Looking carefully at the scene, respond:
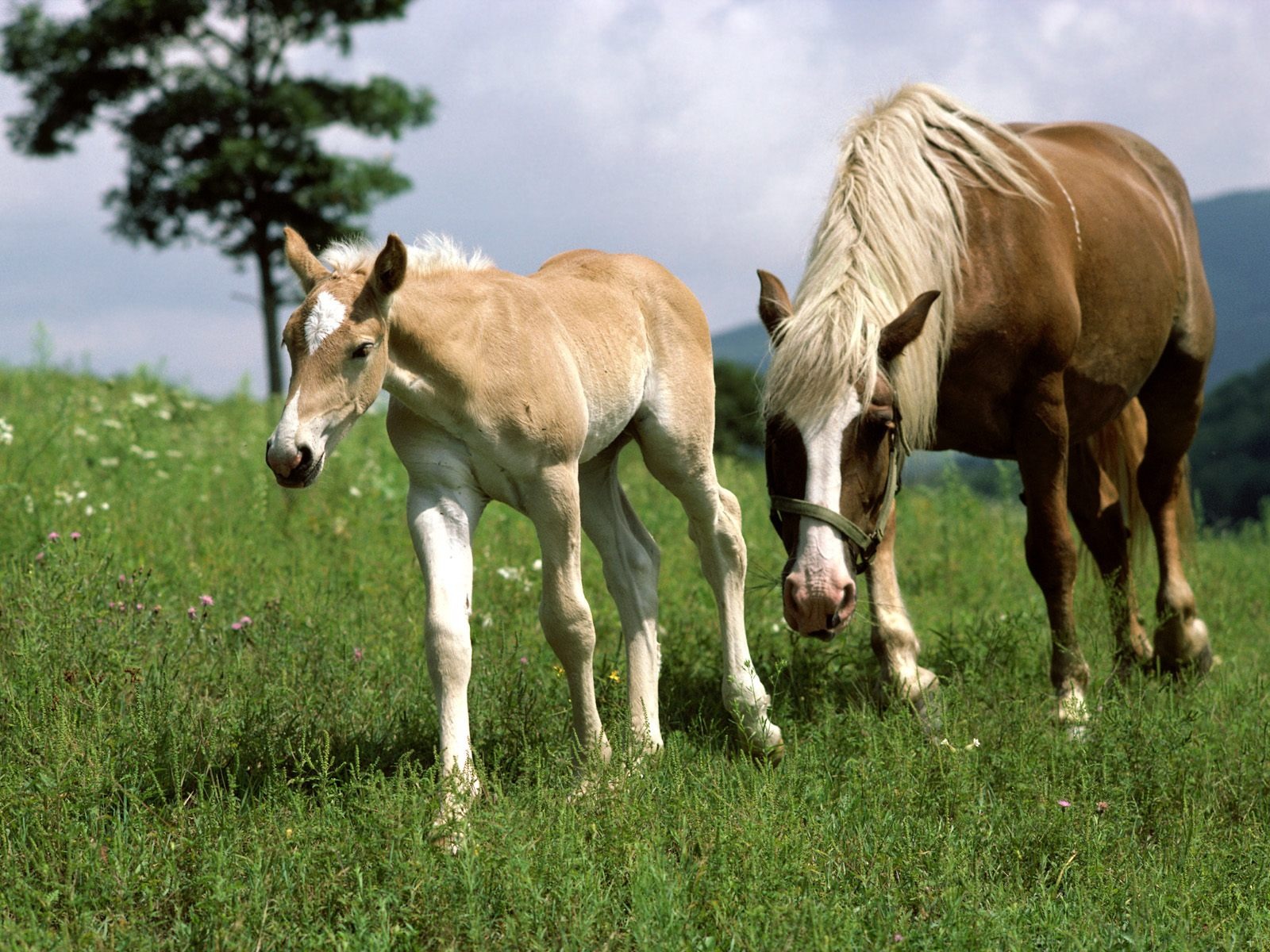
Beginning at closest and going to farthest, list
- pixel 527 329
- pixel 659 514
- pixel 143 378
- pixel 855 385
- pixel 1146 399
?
pixel 527 329 < pixel 855 385 < pixel 1146 399 < pixel 659 514 < pixel 143 378

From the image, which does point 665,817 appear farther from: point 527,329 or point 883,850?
point 527,329

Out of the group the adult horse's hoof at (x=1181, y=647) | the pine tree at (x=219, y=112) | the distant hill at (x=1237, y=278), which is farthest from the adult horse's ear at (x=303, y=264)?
the distant hill at (x=1237, y=278)

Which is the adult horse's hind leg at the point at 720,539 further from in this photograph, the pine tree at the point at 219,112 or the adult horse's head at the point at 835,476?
the pine tree at the point at 219,112

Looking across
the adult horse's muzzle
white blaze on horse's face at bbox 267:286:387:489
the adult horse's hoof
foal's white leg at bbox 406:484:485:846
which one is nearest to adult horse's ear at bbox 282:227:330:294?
white blaze on horse's face at bbox 267:286:387:489

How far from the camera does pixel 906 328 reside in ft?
14.2

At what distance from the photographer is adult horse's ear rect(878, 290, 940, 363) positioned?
4.32 m

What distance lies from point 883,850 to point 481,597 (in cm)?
307

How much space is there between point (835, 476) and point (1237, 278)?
6969 inches

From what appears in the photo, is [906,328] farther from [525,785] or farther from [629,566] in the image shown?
[525,785]

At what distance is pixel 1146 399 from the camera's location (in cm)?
686

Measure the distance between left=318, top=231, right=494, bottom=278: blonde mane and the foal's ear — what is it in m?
0.15

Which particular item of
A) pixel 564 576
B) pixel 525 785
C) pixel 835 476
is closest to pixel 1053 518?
pixel 835 476

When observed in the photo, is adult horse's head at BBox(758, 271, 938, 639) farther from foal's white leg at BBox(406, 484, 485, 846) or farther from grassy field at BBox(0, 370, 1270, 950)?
foal's white leg at BBox(406, 484, 485, 846)

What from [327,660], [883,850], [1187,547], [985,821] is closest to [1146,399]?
A: [1187,547]
